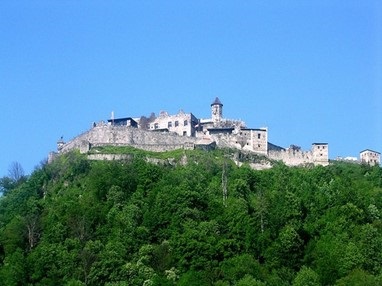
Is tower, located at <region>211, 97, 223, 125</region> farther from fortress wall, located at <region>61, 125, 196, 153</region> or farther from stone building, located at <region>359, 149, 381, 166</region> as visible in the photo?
stone building, located at <region>359, 149, 381, 166</region>

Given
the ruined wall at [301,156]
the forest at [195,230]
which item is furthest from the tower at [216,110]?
the forest at [195,230]

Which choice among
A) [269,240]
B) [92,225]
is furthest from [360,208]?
[92,225]

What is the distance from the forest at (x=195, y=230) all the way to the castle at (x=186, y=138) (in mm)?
17143

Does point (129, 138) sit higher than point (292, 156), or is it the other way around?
point (129, 138)

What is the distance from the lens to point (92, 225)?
7125 centimetres

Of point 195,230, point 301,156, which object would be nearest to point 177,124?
point 301,156

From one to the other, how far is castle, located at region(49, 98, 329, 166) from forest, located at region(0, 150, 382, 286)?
1714 cm

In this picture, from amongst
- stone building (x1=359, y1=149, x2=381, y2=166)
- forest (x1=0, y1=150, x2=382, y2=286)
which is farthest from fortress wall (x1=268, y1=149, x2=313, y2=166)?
forest (x1=0, y1=150, x2=382, y2=286)

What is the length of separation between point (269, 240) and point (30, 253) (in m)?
19.1

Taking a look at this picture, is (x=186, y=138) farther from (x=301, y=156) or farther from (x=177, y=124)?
(x=301, y=156)

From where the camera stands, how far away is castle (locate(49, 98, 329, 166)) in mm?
100938

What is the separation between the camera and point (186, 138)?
102 metres

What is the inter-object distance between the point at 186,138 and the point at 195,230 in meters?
36.1

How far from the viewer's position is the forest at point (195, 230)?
61750mm
